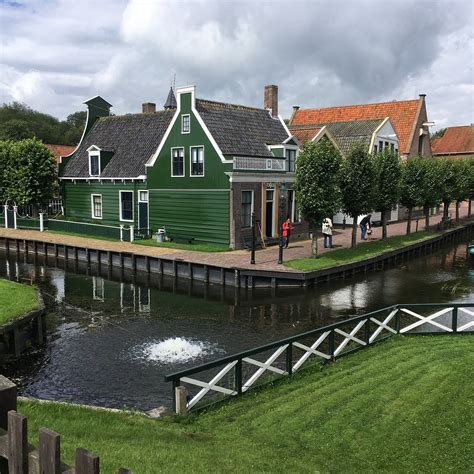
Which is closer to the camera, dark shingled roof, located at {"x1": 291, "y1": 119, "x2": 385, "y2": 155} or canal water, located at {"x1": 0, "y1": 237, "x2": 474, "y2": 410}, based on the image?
canal water, located at {"x1": 0, "y1": 237, "x2": 474, "y2": 410}

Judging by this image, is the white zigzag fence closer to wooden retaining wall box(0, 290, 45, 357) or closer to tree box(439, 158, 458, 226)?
wooden retaining wall box(0, 290, 45, 357)

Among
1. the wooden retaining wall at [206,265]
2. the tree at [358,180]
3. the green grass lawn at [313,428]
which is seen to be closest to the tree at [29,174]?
the wooden retaining wall at [206,265]

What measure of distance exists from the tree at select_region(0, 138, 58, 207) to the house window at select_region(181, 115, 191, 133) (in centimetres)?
1421

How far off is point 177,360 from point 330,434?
7436 mm

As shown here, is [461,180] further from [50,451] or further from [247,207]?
[50,451]

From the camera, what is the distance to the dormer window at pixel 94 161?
39.4 m

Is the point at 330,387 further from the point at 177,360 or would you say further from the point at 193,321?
the point at 193,321

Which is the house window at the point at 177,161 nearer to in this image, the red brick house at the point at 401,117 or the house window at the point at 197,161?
the house window at the point at 197,161

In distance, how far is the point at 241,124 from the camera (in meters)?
33.7

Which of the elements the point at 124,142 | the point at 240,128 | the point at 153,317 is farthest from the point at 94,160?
the point at 153,317

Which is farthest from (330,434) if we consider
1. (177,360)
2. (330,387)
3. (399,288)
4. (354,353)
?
(399,288)

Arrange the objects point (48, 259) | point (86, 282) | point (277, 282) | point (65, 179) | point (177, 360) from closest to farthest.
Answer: point (177, 360) → point (277, 282) → point (86, 282) → point (48, 259) → point (65, 179)

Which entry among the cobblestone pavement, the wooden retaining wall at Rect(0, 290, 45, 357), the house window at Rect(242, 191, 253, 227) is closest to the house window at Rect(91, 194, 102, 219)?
the cobblestone pavement

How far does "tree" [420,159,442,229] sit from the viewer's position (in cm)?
3822
